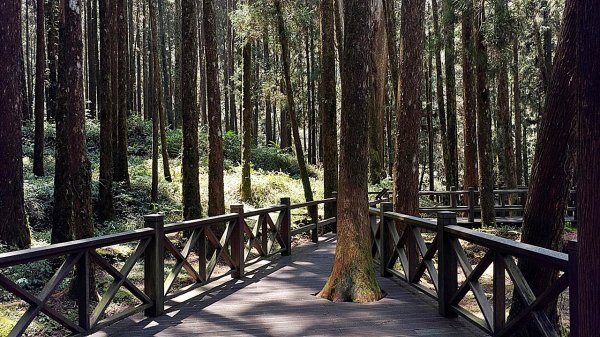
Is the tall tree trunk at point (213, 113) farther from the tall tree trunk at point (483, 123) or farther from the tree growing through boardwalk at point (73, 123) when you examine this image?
the tall tree trunk at point (483, 123)

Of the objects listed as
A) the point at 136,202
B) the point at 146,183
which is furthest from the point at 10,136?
A: the point at 146,183

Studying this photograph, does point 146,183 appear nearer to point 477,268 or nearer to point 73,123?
point 73,123

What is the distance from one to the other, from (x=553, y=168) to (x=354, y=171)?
2.60m

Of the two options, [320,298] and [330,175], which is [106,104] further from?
[320,298]

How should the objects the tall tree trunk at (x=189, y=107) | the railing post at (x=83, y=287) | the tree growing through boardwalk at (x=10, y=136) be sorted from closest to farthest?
the railing post at (x=83, y=287) < the tree growing through boardwalk at (x=10, y=136) < the tall tree trunk at (x=189, y=107)

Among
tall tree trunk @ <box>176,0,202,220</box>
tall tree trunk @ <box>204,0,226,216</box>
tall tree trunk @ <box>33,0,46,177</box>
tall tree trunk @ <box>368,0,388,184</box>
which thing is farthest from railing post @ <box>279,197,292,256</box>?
tall tree trunk @ <box>33,0,46,177</box>

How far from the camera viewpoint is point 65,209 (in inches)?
348

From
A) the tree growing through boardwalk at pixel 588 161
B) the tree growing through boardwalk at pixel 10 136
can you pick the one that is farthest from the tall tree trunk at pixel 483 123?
the tree growing through boardwalk at pixel 588 161

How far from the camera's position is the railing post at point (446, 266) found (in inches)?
231

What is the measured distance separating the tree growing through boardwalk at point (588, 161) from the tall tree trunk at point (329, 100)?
11.7 meters

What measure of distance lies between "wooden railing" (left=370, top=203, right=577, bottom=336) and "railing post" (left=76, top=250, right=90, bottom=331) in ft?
13.3

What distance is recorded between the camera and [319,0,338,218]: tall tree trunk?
13961 mm

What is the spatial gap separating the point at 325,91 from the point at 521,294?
10359mm

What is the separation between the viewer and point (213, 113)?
39.4 feet
